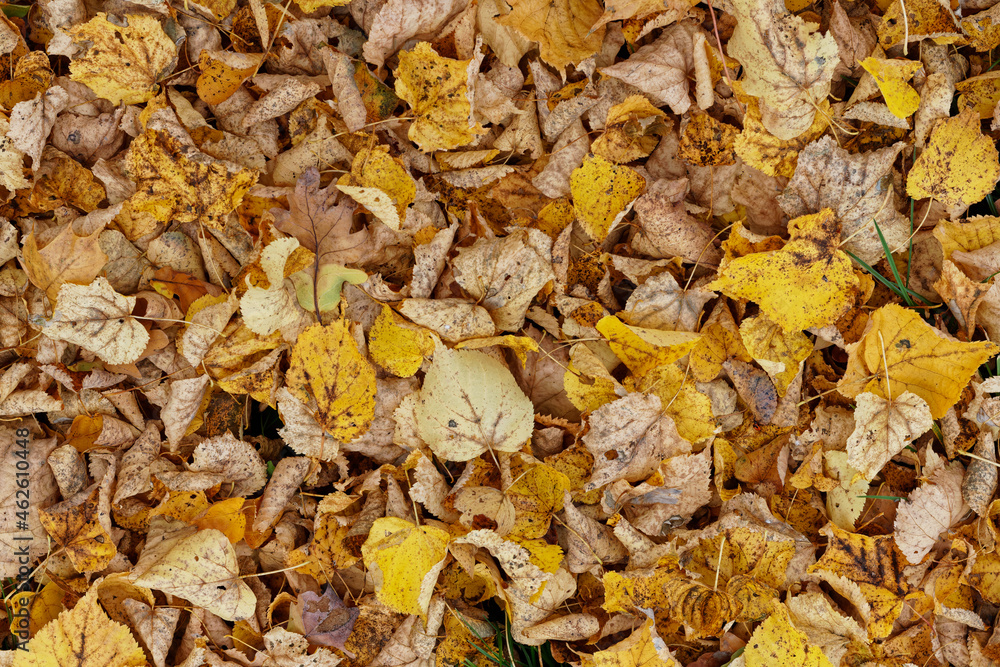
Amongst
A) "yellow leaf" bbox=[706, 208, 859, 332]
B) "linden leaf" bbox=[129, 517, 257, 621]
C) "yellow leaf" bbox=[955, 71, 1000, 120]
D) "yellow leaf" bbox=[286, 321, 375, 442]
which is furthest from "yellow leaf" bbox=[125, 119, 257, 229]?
"yellow leaf" bbox=[955, 71, 1000, 120]

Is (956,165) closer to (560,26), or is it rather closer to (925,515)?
(925,515)

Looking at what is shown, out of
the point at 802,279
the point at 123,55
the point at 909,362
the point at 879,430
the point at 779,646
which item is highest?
the point at 123,55

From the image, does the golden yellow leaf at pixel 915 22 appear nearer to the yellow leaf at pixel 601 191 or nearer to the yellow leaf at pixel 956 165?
the yellow leaf at pixel 956 165

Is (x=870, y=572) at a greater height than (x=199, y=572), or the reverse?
(x=199, y=572)

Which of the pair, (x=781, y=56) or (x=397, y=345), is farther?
(x=397, y=345)

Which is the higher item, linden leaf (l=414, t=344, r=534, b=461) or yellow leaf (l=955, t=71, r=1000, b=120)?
yellow leaf (l=955, t=71, r=1000, b=120)

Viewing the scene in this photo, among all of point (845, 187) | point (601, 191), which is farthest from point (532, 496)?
point (845, 187)

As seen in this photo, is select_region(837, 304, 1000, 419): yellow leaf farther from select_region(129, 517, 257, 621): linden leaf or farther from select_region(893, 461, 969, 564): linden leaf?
select_region(129, 517, 257, 621): linden leaf

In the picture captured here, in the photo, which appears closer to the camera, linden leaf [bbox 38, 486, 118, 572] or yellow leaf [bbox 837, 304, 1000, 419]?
yellow leaf [bbox 837, 304, 1000, 419]
